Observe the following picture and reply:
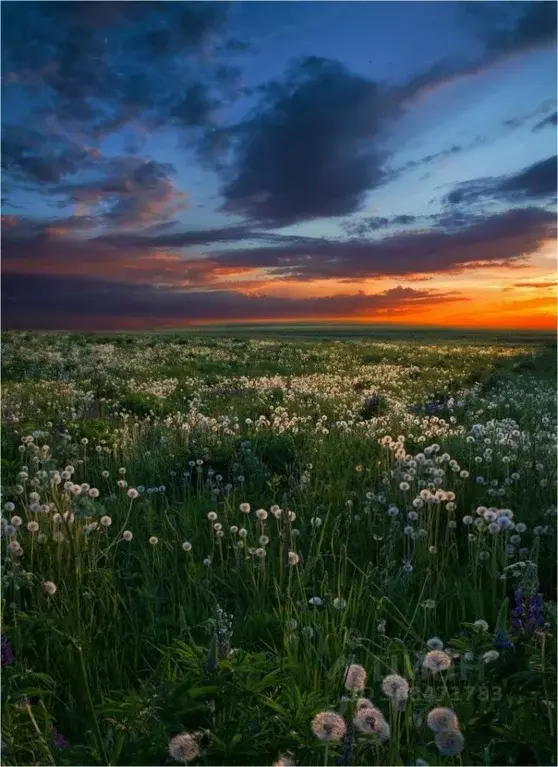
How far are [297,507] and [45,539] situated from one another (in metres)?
2.32

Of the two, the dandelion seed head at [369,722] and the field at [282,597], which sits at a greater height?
the dandelion seed head at [369,722]

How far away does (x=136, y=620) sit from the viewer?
12.7 feet

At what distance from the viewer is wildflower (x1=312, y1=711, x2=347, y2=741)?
2166 millimetres

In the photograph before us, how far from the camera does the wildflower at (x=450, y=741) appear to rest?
2.07m

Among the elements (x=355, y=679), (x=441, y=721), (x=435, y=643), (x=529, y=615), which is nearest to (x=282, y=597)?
(x=435, y=643)

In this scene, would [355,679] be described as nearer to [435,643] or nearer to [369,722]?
[369,722]

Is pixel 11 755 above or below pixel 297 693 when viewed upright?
below

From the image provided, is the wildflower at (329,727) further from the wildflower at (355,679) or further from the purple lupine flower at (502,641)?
the purple lupine flower at (502,641)

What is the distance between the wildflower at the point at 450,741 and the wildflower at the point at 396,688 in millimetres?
275

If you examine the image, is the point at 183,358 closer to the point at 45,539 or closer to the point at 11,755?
the point at 45,539

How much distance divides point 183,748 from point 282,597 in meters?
2.03

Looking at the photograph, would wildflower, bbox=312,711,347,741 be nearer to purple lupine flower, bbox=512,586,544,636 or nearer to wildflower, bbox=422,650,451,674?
wildflower, bbox=422,650,451,674

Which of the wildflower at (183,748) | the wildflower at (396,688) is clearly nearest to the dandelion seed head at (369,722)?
the wildflower at (396,688)

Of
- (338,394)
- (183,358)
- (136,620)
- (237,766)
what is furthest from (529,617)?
(183,358)
